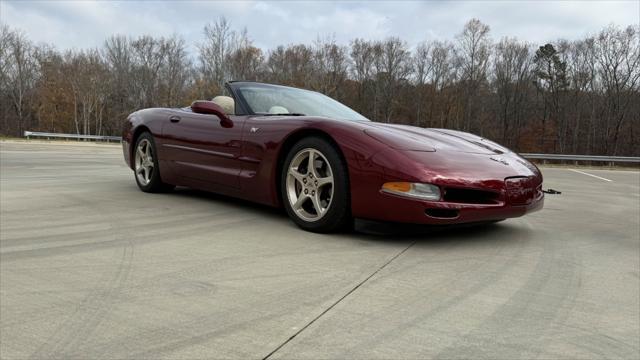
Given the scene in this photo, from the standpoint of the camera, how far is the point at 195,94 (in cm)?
5303

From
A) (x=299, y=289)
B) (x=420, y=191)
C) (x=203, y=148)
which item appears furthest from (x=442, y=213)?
(x=203, y=148)

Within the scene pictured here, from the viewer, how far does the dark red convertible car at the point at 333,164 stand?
334 centimetres

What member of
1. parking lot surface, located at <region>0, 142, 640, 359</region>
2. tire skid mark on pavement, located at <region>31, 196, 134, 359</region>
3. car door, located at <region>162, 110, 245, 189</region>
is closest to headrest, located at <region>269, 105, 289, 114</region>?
car door, located at <region>162, 110, 245, 189</region>

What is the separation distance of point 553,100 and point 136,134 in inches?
2032

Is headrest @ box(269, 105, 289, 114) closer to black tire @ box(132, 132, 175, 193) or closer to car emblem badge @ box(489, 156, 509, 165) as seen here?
black tire @ box(132, 132, 175, 193)

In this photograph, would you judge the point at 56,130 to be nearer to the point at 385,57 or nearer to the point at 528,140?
the point at 385,57

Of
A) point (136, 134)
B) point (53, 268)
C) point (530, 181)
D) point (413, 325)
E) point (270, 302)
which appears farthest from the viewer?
point (136, 134)

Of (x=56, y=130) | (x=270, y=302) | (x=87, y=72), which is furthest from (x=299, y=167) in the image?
(x=56, y=130)

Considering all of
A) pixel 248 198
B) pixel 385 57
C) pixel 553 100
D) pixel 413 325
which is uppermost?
pixel 385 57

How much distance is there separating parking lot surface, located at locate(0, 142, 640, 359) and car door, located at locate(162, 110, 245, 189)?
43 centimetres

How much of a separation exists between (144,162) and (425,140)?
131 inches

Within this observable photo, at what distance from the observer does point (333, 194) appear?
3.57 m

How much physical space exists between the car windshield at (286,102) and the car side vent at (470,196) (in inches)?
55.7

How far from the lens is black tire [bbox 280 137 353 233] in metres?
3.53
